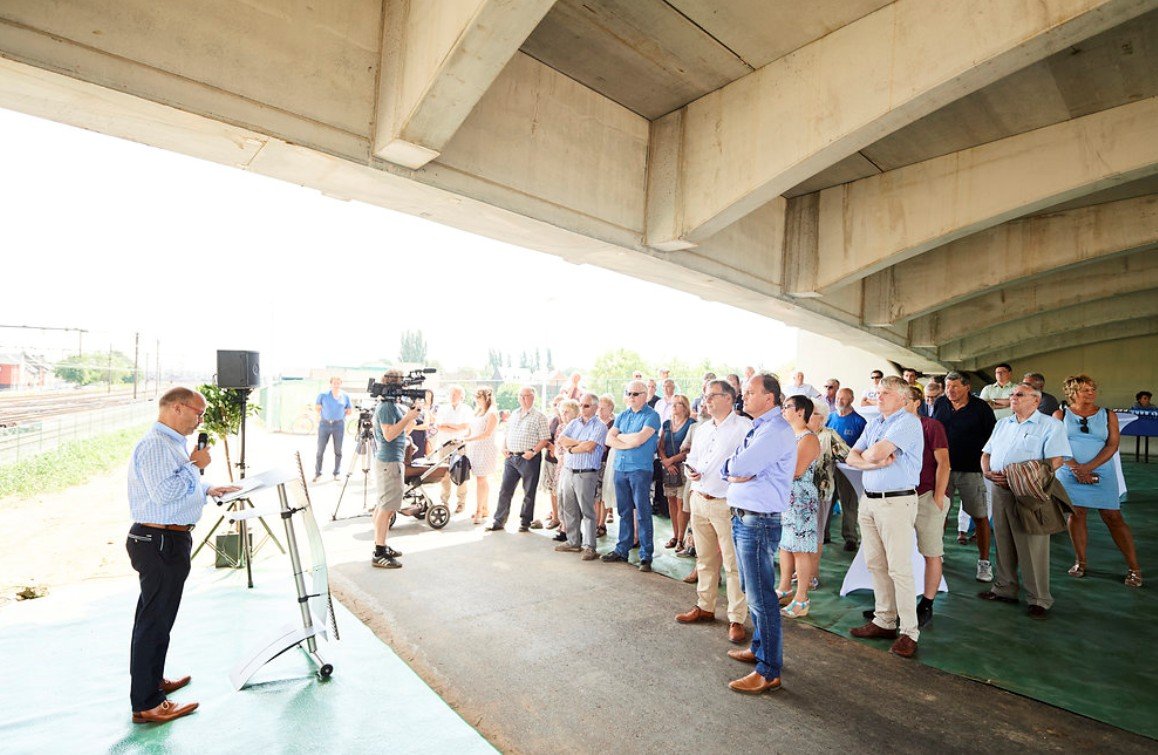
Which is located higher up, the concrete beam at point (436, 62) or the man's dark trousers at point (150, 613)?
the concrete beam at point (436, 62)

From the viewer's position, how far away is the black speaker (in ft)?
17.1

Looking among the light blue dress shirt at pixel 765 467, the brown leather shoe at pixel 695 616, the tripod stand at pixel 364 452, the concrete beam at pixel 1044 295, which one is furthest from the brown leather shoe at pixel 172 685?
the concrete beam at pixel 1044 295

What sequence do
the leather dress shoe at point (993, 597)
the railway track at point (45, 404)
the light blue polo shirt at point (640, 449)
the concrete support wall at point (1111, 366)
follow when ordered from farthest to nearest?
1. the concrete support wall at point (1111, 366)
2. the railway track at point (45, 404)
3. the light blue polo shirt at point (640, 449)
4. the leather dress shoe at point (993, 597)

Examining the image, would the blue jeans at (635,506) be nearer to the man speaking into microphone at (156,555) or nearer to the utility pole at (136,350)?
the man speaking into microphone at (156,555)

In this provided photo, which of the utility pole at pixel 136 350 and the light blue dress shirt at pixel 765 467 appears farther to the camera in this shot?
the utility pole at pixel 136 350

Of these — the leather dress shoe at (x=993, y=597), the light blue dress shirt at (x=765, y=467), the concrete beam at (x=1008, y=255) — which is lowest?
the leather dress shoe at (x=993, y=597)

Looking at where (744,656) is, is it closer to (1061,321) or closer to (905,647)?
(905,647)

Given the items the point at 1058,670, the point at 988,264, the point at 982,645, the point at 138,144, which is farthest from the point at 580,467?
the point at 988,264

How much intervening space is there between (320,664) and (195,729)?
2.33ft

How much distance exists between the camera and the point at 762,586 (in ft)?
11.6

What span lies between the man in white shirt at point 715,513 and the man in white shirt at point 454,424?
4.41 meters

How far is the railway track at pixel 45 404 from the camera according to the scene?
8.35 meters

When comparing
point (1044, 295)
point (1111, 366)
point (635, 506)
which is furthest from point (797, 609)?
point (1111, 366)

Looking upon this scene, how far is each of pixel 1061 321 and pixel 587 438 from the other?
13.7m
